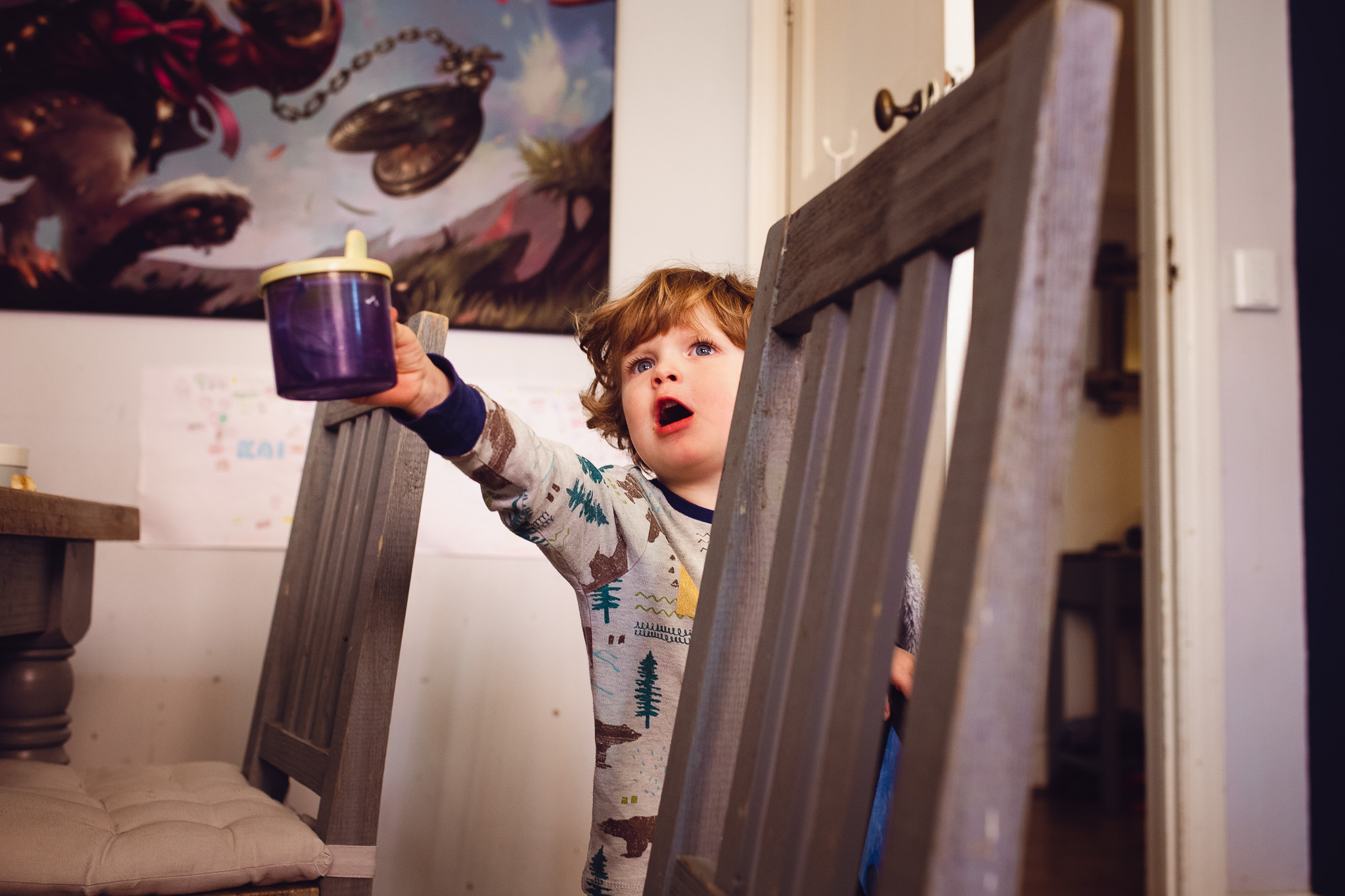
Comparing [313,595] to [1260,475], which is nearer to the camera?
[313,595]

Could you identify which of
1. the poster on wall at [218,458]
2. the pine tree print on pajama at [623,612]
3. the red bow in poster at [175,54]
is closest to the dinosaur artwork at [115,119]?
the red bow in poster at [175,54]

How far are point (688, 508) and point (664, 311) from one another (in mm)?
226

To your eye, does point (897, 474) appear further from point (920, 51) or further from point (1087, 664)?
point (1087, 664)

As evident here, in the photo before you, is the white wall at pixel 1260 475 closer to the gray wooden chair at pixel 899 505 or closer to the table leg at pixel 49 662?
the gray wooden chair at pixel 899 505

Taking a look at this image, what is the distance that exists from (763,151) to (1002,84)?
1.76m

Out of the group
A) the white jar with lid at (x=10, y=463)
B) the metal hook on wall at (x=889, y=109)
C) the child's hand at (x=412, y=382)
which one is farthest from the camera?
the metal hook on wall at (x=889, y=109)

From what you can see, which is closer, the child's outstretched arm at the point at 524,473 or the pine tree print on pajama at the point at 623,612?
the child's outstretched arm at the point at 524,473

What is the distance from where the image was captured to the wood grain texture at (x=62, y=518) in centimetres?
94

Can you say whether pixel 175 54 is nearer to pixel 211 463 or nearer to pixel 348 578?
pixel 211 463

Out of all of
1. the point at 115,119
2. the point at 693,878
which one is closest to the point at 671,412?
the point at 693,878

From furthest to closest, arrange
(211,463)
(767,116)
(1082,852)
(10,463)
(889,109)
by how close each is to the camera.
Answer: (1082,852) → (767,116) → (211,463) → (889,109) → (10,463)

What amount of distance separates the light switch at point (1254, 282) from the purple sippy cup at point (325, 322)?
1.71 metres

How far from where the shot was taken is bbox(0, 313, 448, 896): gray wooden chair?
0.79m

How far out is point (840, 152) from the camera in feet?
5.85
